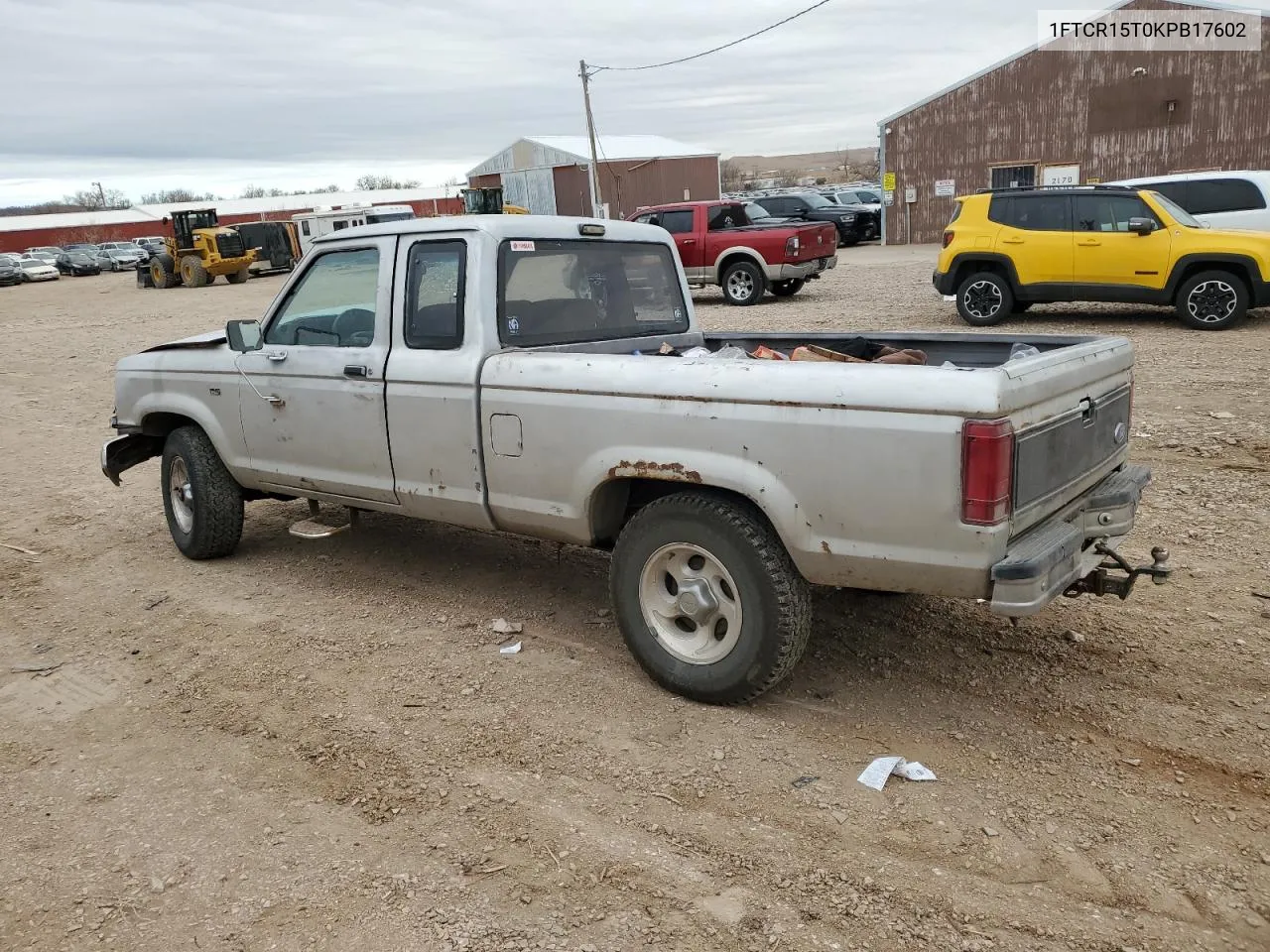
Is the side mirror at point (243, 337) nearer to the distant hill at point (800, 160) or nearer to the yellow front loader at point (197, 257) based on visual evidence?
the yellow front loader at point (197, 257)

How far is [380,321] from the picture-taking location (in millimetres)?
4797

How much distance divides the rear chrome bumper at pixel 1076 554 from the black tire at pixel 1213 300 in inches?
352

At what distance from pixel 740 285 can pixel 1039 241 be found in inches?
225

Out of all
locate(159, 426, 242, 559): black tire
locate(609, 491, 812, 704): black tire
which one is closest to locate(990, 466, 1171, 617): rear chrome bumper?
locate(609, 491, 812, 704): black tire

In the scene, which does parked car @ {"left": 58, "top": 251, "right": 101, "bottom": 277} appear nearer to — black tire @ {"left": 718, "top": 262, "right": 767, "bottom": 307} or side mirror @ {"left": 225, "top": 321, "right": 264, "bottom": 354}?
black tire @ {"left": 718, "top": 262, "right": 767, "bottom": 307}

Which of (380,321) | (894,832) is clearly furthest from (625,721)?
(380,321)

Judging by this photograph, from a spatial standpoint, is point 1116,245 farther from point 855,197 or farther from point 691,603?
point 855,197

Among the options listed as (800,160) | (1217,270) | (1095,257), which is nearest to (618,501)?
(1095,257)

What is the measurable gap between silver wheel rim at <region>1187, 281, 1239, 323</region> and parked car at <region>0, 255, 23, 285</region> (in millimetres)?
45654

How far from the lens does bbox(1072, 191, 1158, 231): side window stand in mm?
12117

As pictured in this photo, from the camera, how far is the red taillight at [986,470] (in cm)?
305

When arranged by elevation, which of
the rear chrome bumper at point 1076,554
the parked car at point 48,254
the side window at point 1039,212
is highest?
the parked car at point 48,254

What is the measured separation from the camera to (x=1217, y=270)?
11688 millimetres

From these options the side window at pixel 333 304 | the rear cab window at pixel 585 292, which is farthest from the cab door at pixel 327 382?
the rear cab window at pixel 585 292
